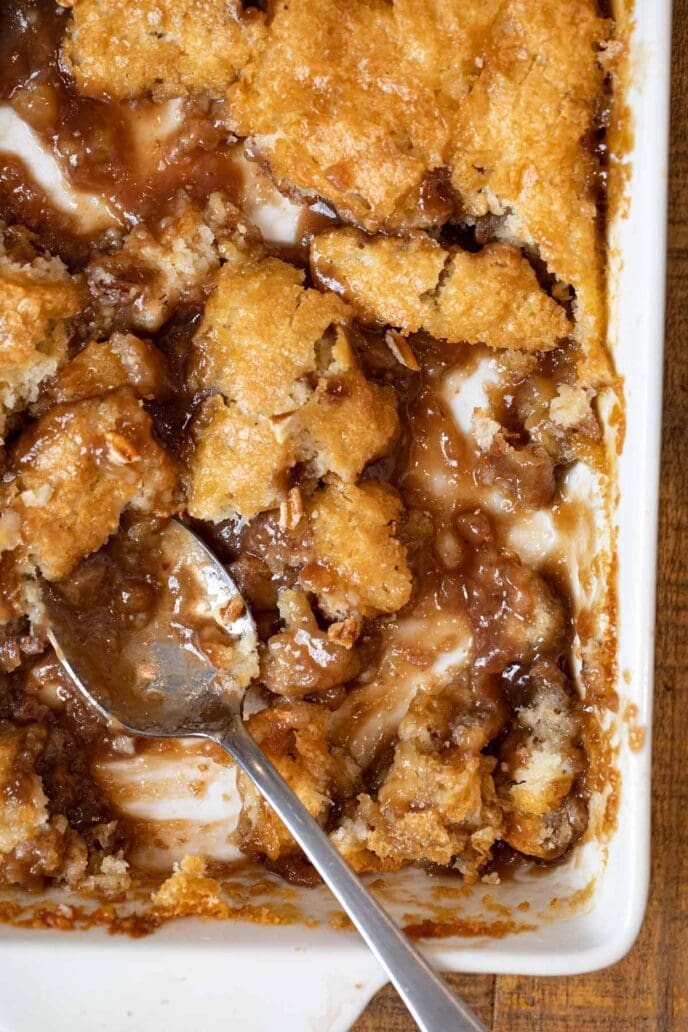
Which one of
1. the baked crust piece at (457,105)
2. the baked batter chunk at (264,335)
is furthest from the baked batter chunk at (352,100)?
the baked batter chunk at (264,335)

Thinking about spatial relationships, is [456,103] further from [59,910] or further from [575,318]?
[59,910]

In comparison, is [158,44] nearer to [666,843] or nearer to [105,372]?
[105,372]

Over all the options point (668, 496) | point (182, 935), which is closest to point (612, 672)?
point (668, 496)

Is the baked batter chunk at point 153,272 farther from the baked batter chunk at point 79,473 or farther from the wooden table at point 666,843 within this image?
the wooden table at point 666,843

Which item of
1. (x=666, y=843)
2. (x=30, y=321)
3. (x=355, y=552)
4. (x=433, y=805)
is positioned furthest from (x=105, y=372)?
(x=666, y=843)

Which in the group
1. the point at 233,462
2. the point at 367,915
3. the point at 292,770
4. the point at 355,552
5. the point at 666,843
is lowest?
the point at 666,843

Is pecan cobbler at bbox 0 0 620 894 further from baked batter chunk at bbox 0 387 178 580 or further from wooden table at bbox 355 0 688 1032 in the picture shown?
wooden table at bbox 355 0 688 1032
